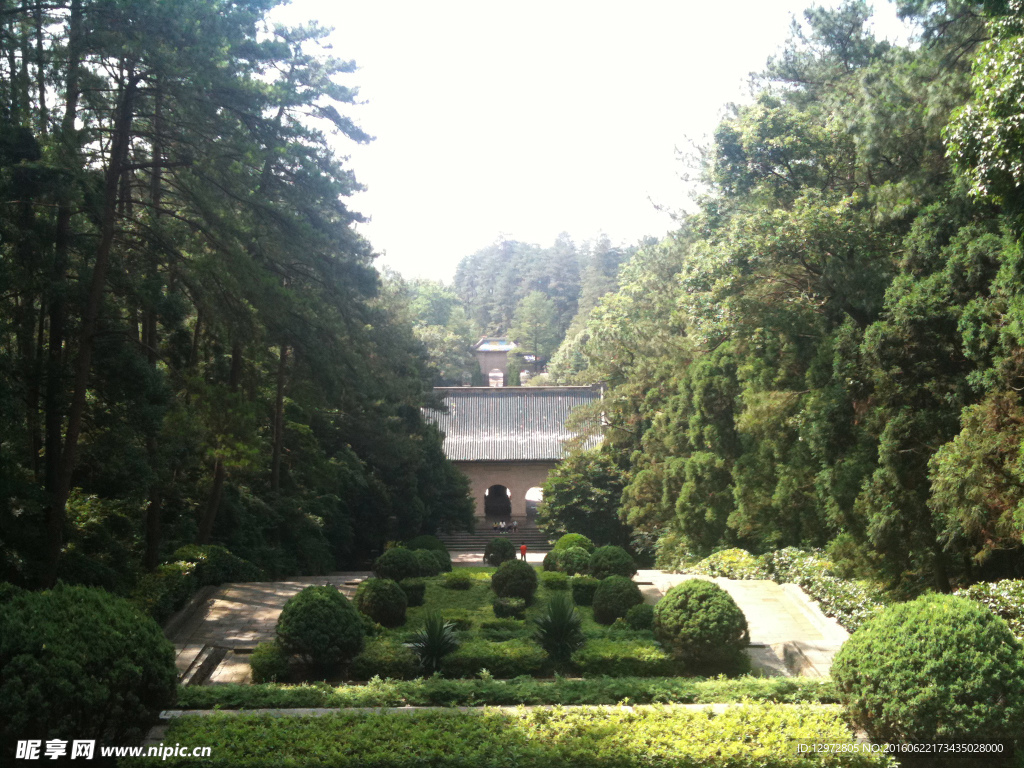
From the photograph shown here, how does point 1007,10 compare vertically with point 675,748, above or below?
above

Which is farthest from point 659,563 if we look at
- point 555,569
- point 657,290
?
point 657,290

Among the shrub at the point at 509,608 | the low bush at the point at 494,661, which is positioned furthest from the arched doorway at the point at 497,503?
the low bush at the point at 494,661

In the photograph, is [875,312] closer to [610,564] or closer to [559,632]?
[610,564]

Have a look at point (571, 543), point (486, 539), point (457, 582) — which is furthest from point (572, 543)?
point (486, 539)

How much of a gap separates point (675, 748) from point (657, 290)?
80.7ft

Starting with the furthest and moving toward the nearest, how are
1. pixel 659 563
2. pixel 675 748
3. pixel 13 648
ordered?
1. pixel 659 563
2. pixel 675 748
3. pixel 13 648

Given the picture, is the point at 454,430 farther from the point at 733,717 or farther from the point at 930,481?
the point at 733,717

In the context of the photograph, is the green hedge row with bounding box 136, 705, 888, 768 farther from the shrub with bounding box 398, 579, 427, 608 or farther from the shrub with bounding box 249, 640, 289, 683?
the shrub with bounding box 398, 579, 427, 608

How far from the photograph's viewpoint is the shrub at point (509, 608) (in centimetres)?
1190

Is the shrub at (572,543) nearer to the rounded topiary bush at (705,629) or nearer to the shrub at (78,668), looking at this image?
the rounded topiary bush at (705,629)

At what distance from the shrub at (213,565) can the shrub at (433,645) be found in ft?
18.1

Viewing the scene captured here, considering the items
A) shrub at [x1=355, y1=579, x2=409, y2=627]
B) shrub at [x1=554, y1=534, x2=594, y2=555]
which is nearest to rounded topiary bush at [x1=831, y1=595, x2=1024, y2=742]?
shrub at [x1=355, y1=579, x2=409, y2=627]

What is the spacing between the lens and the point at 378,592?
11.1 meters

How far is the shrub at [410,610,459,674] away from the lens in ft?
29.5
